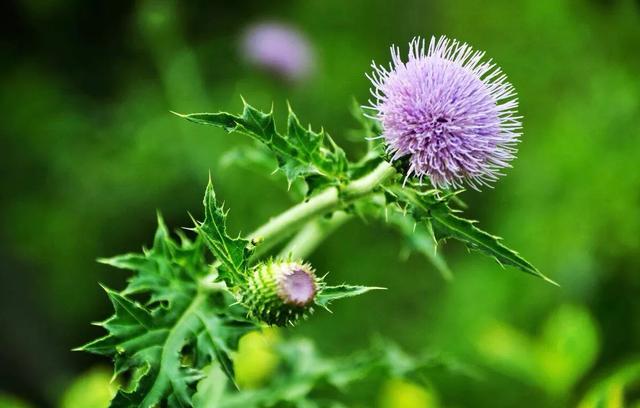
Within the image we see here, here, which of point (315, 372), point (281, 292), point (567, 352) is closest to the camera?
point (281, 292)

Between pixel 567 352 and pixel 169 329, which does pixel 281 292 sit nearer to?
pixel 169 329

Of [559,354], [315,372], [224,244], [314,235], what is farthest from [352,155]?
[224,244]

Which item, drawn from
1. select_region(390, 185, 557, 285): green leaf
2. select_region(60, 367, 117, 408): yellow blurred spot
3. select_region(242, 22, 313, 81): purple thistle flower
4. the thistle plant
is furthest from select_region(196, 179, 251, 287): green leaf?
select_region(242, 22, 313, 81): purple thistle flower

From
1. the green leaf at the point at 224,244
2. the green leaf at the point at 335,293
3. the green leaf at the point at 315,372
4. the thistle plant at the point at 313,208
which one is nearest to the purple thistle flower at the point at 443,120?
the thistle plant at the point at 313,208

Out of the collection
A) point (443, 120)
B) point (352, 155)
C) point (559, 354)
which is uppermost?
point (443, 120)

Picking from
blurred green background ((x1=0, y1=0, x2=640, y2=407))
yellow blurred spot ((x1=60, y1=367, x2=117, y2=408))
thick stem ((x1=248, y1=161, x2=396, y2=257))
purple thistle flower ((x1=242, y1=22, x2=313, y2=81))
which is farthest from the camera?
purple thistle flower ((x1=242, y1=22, x2=313, y2=81))

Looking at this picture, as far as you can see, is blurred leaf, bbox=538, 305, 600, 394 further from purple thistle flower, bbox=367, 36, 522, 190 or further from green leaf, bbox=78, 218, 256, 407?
green leaf, bbox=78, 218, 256, 407
